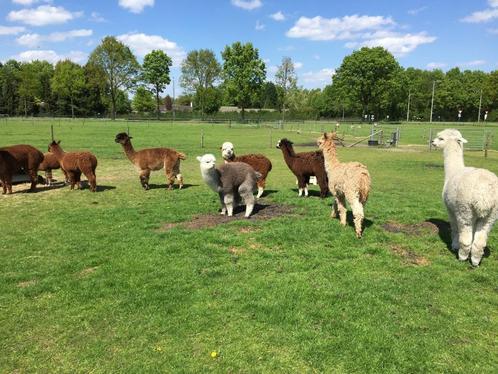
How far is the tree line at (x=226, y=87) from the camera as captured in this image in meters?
80.6

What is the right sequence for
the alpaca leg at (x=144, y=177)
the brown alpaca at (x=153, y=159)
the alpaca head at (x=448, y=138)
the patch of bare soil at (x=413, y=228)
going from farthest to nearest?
the alpaca leg at (x=144, y=177), the brown alpaca at (x=153, y=159), the patch of bare soil at (x=413, y=228), the alpaca head at (x=448, y=138)

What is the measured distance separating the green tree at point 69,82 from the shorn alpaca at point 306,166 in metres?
83.1

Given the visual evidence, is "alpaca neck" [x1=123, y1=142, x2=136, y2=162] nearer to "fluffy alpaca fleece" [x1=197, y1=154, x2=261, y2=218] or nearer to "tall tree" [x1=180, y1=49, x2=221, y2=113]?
"fluffy alpaca fleece" [x1=197, y1=154, x2=261, y2=218]

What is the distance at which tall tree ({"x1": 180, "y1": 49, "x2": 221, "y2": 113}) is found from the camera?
90.9m

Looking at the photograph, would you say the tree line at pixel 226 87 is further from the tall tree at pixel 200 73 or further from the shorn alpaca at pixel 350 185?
the shorn alpaca at pixel 350 185

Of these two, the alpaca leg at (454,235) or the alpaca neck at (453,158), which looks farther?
the alpaca neck at (453,158)

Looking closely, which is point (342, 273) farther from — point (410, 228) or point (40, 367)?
point (40, 367)

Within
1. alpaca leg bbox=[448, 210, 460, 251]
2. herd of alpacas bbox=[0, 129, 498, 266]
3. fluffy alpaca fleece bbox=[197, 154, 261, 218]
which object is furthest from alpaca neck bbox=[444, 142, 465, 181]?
fluffy alpaca fleece bbox=[197, 154, 261, 218]

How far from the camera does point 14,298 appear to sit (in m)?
5.03

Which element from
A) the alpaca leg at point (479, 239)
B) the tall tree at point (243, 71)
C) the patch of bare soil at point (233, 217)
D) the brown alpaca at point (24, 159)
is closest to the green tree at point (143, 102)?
the tall tree at point (243, 71)

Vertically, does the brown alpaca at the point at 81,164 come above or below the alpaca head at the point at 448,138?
below

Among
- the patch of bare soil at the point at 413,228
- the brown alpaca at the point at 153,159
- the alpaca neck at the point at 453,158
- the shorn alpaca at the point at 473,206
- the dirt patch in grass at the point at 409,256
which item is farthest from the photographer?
the brown alpaca at the point at 153,159

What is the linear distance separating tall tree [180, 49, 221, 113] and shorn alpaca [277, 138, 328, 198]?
82.6 metres

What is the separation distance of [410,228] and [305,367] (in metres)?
5.23
